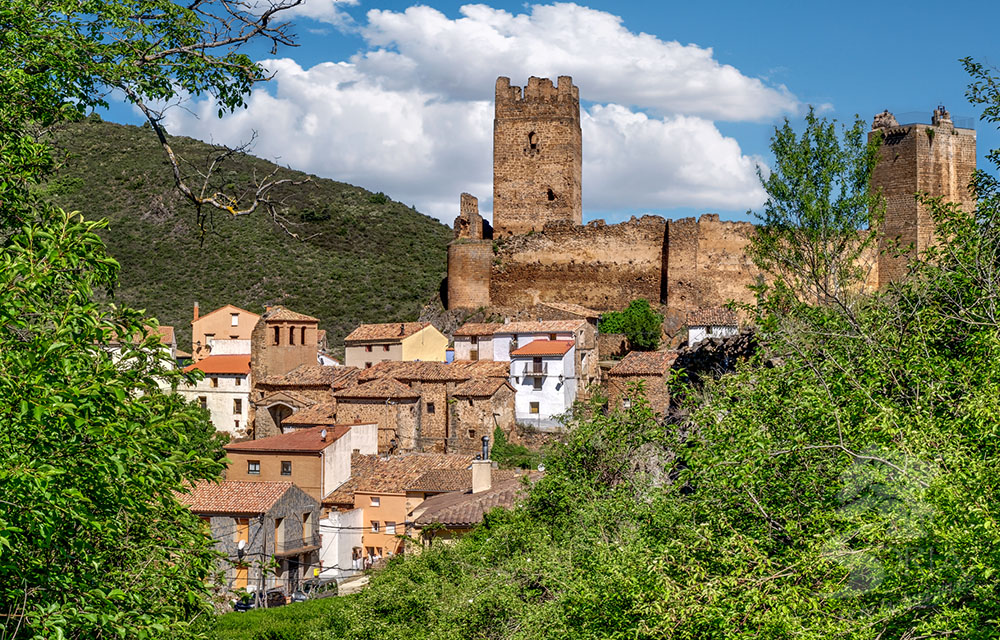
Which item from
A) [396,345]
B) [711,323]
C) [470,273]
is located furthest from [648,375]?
[470,273]

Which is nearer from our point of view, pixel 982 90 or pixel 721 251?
pixel 982 90

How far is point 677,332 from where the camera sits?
4469cm

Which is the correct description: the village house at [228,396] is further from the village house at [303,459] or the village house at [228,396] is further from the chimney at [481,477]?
the chimney at [481,477]

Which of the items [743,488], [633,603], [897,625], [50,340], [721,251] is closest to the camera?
[50,340]

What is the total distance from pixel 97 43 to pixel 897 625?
6762 millimetres

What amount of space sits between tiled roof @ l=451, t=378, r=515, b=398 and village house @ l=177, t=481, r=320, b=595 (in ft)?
29.3

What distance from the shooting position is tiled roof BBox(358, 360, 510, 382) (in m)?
38.3

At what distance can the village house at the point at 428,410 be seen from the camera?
36.6 meters

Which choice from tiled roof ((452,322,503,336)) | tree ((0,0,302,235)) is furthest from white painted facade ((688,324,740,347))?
tree ((0,0,302,235))

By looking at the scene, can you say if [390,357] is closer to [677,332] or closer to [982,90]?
[677,332]

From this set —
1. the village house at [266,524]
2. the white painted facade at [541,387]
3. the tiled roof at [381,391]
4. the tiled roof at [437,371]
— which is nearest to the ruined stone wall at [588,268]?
the tiled roof at [437,371]

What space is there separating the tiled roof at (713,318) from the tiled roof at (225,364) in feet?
63.0

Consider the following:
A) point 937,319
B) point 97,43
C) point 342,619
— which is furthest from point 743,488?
point 342,619

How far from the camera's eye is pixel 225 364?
43.9 metres
